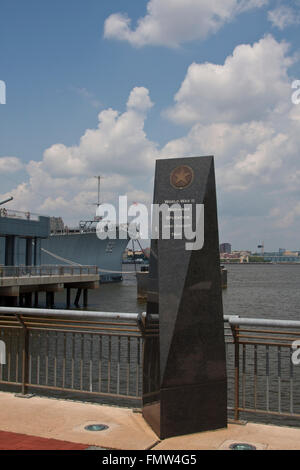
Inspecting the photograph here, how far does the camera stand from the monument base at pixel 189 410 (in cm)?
551

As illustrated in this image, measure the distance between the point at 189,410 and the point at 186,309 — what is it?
3.88 ft

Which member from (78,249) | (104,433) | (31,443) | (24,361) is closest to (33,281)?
(24,361)

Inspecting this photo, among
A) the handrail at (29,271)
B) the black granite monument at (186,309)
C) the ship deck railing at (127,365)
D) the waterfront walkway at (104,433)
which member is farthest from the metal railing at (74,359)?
the handrail at (29,271)

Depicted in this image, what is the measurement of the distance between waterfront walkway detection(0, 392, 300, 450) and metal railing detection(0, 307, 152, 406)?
0.37 m

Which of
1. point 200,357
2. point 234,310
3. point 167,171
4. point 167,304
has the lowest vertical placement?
point 234,310

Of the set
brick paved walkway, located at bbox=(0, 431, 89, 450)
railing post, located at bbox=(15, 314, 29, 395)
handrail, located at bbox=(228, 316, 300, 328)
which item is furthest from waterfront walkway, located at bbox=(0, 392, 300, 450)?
handrail, located at bbox=(228, 316, 300, 328)

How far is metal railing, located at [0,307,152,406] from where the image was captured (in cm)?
677

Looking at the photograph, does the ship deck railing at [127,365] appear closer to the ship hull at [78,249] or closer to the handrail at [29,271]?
the handrail at [29,271]

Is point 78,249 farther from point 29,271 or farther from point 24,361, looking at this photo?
point 24,361

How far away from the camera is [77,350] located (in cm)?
1933

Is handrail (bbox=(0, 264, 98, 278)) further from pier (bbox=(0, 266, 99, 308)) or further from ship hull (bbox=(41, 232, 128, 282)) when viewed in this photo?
ship hull (bbox=(41, 232, 128, 282))
